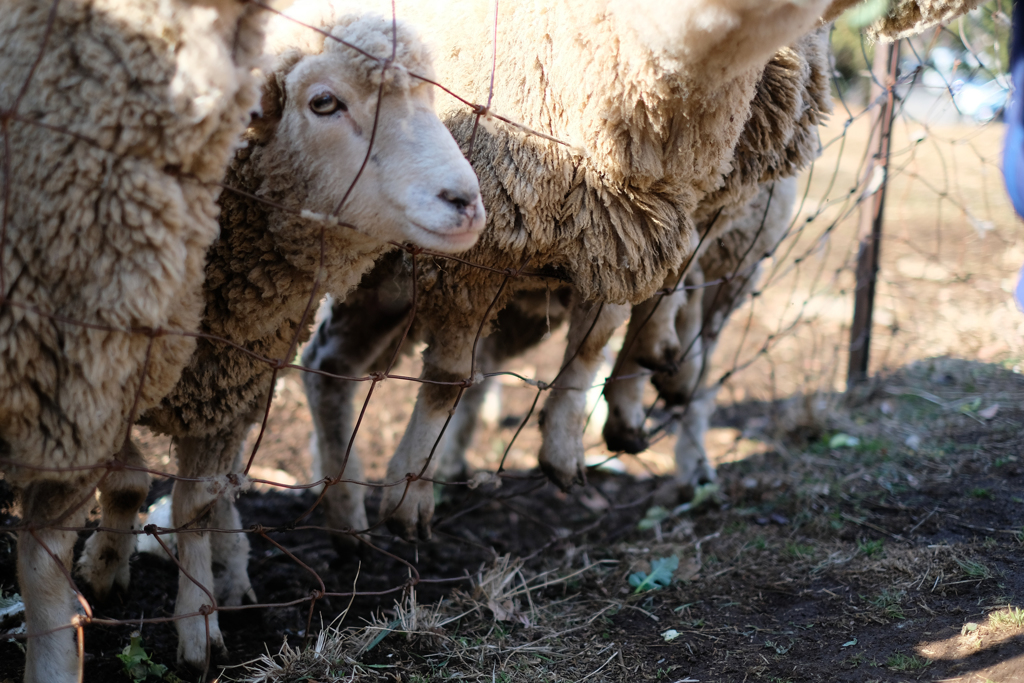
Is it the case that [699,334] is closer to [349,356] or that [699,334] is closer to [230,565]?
[349,356]

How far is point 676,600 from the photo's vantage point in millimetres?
2627

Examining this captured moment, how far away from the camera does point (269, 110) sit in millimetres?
1817

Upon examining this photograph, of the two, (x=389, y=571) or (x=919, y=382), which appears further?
(x=919, y=382)

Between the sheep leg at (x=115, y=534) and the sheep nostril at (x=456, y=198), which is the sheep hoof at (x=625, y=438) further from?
the sheep leg at (x=115, y=534)

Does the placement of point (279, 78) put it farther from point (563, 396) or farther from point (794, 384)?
point (794, 384)

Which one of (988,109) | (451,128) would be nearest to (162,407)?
(451,128)

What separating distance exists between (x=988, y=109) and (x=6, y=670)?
4639 millimetres

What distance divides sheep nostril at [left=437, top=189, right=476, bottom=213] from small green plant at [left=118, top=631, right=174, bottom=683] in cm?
139

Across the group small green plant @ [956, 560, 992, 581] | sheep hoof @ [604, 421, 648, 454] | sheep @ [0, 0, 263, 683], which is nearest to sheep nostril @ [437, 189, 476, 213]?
sheep @ [0, 0, 263, 683]

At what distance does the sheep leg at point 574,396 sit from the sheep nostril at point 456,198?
3.15 feet

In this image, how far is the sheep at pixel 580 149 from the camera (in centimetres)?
204

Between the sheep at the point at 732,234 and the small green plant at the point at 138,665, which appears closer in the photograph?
the small green plant at the point at 138,665

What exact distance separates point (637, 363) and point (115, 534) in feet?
6.18

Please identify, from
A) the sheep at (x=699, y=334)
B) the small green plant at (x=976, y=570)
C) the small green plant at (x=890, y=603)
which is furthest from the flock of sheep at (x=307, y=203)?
the small green plant at (x=976, y=570)
